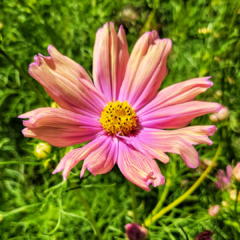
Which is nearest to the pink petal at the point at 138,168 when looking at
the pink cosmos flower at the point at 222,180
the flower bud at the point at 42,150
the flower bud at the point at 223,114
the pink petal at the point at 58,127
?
the pink petal at the point at 58,127

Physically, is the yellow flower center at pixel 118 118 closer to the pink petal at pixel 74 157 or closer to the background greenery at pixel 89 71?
the pink petal at pixel 74 157

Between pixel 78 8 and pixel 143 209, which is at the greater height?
pixel 78 8

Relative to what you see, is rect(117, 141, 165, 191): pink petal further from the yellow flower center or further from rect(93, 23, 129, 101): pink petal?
rect(93, 23, 129, 101): pink petal

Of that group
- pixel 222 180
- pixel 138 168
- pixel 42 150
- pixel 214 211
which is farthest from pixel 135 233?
pixel 222 180

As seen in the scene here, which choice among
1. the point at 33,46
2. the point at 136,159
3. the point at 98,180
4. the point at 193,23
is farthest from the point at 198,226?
the point at 33,46

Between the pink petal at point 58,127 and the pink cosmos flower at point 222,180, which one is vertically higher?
the pink petal at point 58,127

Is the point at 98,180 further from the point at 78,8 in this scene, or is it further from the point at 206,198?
the point at 78,8

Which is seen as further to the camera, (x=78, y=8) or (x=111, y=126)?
(x=78, y=8)
